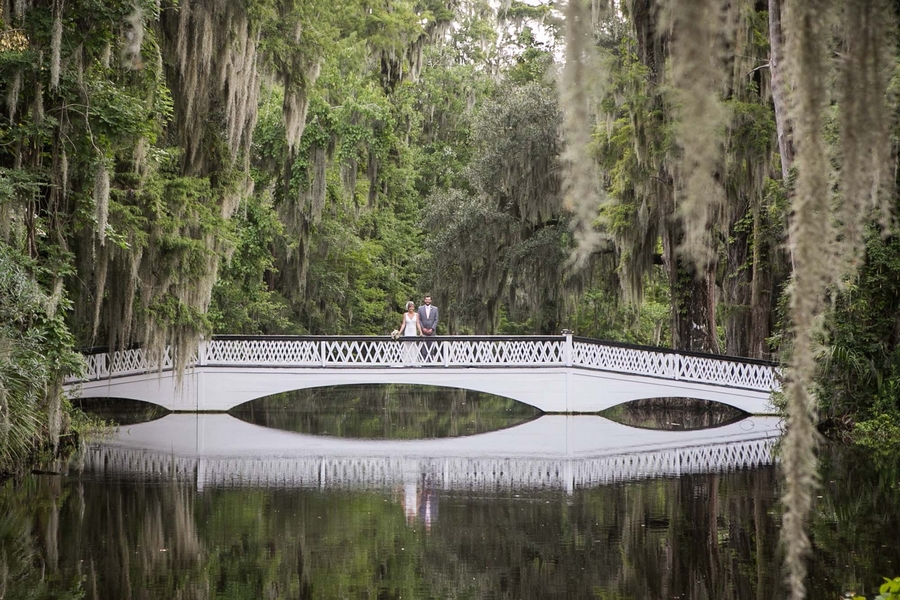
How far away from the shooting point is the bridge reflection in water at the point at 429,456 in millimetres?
13234

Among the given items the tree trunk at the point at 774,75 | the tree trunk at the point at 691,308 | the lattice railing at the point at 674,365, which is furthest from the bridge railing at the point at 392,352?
the tree trunk at the point at 774,75

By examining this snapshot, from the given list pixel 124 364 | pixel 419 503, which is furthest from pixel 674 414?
pixel 419 503

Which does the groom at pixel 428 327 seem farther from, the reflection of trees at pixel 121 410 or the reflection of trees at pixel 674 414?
the reflection of trees at pixel 121 410

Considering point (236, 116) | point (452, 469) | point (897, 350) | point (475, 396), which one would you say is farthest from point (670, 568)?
point (475, 396)

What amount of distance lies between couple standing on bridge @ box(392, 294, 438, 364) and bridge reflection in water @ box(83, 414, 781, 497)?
373 cm

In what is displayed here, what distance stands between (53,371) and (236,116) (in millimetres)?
6687

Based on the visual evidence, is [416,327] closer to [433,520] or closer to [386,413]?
[386,413]

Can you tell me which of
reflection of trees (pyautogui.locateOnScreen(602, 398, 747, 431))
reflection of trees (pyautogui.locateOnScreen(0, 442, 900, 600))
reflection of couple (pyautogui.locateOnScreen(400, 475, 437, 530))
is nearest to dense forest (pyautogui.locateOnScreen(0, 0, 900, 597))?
reflection of trees (pyautogui.locateOnScreen(602, 398, 747, 431))

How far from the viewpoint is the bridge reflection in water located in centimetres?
1323

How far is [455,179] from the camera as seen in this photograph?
32906mm

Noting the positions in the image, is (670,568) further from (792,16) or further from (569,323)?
(569,323)

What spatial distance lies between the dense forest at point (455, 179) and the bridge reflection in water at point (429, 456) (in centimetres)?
165

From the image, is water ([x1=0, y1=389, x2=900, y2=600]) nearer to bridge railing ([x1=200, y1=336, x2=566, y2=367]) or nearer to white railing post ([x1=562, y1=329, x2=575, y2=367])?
white railing post ([x1=562, y1=329, x2=575, y2=367])

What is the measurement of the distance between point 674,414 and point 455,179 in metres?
11.6
